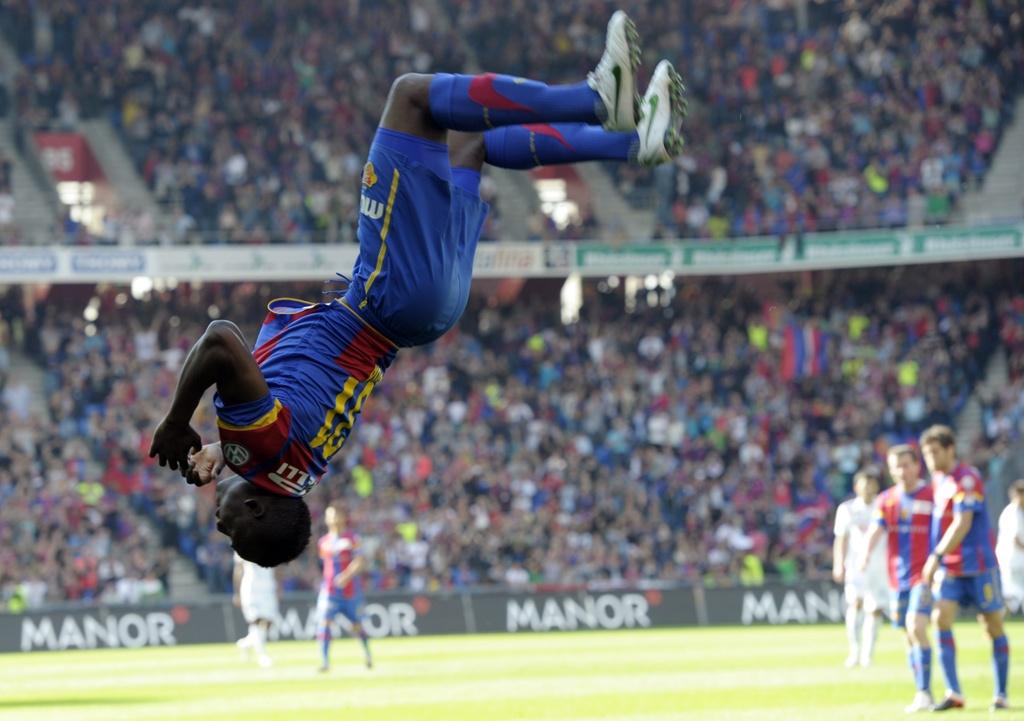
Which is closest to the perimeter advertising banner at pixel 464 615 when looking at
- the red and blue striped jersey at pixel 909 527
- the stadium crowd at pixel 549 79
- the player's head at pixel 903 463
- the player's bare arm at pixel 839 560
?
the player's bare arm at pixel 839 560

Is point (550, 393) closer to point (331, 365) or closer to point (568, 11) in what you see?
point (568, 11)

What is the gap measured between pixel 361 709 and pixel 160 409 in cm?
1639

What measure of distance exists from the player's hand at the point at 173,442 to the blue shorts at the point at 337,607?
555 inches

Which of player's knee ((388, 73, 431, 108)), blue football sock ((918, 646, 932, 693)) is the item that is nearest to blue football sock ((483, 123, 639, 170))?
player's knee ((388, 73, 431, 108))

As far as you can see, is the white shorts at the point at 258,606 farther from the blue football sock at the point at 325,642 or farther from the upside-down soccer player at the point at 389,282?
the upside-down soccer player at the point at 389,282

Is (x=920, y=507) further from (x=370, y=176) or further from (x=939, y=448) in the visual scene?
(x=370, y=176)

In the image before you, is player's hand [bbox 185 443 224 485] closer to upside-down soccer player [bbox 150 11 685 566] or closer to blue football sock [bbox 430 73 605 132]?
upside-down soccer player [bbox 150 11 685 566]

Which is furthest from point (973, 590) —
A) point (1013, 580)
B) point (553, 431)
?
point (553, 431)

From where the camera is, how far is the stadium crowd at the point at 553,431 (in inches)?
1179

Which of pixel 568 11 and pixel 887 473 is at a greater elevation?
pixel 568 11

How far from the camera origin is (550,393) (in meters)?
33.4

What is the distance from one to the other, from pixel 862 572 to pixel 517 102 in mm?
14169

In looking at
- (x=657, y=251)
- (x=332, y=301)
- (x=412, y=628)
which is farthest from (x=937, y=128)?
(x=332, y=301)

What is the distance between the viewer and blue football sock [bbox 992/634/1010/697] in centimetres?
1427
